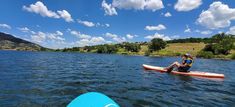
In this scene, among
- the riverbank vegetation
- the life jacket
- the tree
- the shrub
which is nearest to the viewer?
the life jacket

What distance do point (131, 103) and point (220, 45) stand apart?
317 feet

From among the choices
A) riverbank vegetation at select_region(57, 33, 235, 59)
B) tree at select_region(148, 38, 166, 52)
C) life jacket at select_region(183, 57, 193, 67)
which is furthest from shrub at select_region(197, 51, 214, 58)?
life jacket at select_region(183, 57, 193, 67)

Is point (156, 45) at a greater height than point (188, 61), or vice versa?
point (156, 45)

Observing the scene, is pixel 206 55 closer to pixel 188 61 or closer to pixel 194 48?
pixel 194 48

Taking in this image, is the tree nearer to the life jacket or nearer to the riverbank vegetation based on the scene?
the riverbank vegetation

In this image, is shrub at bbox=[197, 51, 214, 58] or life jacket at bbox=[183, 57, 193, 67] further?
shrub at bbox=[197, 51, 214, 58]

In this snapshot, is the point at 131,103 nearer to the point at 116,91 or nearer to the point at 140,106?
the point at 140,106

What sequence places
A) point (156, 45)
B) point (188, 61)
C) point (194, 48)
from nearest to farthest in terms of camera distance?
point (188, 61), point (194, 48), point (156, 45)

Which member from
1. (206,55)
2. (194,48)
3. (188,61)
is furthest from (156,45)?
(188,61)

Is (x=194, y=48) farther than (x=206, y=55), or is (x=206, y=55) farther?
(x=194, y=48)

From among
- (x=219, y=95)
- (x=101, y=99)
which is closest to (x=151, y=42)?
(x=219, y=95)

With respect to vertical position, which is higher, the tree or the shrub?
the tree

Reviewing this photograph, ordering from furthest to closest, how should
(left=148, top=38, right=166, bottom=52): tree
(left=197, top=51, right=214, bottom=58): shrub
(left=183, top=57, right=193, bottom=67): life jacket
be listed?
(left=148, top=38, right=166, bottom=52): tree < (left=197, top=51, right=214, bottom=58): shrub < (left=183, top=57, right=193, bottom=67): life jacket

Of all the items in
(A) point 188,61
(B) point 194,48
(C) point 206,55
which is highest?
(B) point 194,48
